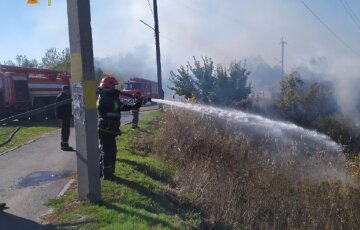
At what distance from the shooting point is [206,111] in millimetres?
14188

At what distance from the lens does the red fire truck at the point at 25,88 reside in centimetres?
2208

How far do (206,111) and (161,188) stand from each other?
6100mm

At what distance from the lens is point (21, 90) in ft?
74.7

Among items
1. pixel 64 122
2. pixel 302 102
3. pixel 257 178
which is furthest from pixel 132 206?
pixel 302 102

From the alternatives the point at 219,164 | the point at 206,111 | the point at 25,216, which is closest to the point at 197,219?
A: the point at 25,216

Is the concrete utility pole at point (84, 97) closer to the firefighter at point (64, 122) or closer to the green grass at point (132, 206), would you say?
the green grass at point (132, 206)

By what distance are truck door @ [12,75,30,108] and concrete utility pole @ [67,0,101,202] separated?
54.4ft

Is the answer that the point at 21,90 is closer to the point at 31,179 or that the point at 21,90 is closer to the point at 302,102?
the point at 31,179

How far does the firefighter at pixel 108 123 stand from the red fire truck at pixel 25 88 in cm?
1498

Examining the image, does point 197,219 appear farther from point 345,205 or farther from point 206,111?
point 206,111

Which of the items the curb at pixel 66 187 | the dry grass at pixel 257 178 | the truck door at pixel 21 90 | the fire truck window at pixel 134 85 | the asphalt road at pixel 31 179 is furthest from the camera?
the fire truck window at pixel 134 85

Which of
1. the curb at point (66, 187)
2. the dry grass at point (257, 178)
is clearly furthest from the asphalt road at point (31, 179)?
the dry grass at point (257, 178)

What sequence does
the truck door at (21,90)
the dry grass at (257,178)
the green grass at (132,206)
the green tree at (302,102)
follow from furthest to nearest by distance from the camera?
the green tree at (302,102)
the truck door at (21,90)
the dry grass at (257,178)
the green grass at (132,206)

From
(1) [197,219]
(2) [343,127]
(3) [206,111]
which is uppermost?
(3) [206,111]
